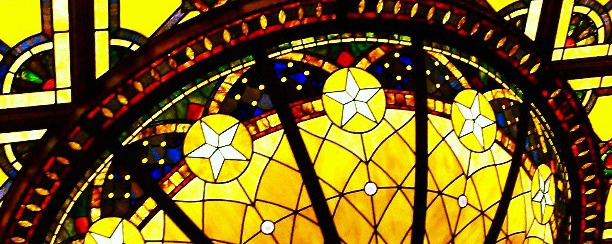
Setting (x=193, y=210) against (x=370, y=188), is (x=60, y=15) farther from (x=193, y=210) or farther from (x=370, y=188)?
(x=370, y=188)

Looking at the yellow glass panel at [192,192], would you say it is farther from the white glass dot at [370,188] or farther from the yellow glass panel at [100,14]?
the yellow glass panel at [100,14]

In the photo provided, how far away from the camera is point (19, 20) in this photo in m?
5.68

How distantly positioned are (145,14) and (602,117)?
9.50 feet

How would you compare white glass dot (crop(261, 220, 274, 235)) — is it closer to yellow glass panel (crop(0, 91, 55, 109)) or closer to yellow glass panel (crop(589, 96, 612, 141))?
yellow glass panel (crop(0, 91, 55, 109))

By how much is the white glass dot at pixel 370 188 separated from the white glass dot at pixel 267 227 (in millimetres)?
469

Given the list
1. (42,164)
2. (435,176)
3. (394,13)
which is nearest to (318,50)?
(394,13)

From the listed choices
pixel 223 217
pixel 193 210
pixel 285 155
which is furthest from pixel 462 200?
pixel 193 210

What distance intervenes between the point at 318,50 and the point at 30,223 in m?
1.56

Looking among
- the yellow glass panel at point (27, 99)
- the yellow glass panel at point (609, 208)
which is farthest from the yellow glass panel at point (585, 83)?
the yellow glass panel at point (27, 99)

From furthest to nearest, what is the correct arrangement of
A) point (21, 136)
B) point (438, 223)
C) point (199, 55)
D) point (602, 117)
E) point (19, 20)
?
point (602, 117) < point (21, 136) < point (19, 20) < point (438, 223) < point (199, 55)

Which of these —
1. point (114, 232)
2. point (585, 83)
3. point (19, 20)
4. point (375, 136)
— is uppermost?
point (585, 83)

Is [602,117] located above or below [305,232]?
above

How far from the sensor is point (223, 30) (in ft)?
17.1

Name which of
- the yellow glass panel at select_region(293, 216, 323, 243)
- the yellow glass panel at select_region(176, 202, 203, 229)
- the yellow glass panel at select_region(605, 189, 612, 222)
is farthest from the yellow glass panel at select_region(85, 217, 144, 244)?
the yellow glass panel at select_region(605, 189, 612, 222)
